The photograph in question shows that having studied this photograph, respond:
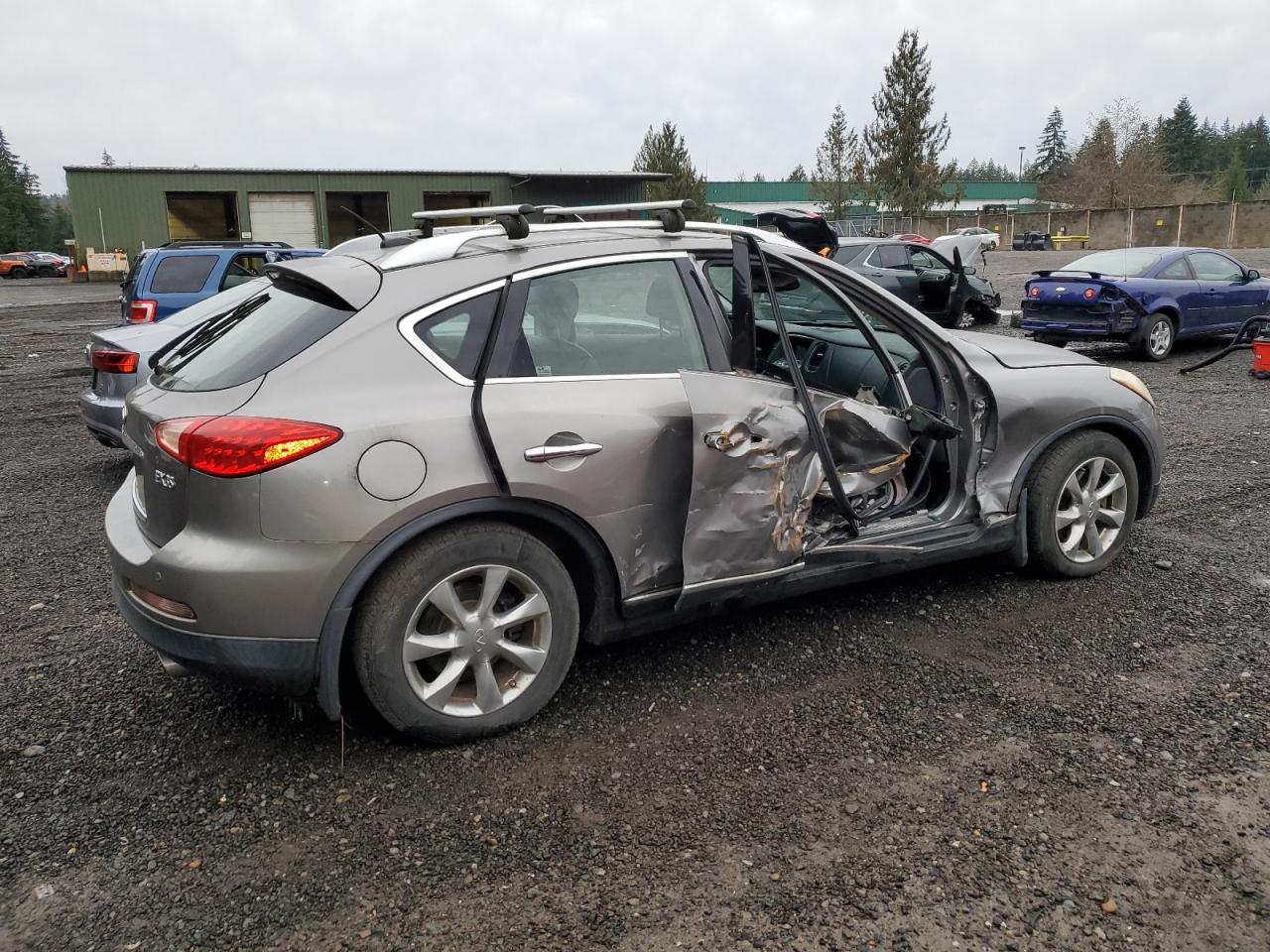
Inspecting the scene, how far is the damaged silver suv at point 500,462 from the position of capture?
2947 mm

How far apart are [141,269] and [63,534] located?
5815 mm

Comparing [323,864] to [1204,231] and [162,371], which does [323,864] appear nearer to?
[162,371]

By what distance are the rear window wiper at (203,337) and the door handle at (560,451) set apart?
130cm

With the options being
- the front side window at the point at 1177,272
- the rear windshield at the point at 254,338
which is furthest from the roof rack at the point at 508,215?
the front side window at the point at 1177,272

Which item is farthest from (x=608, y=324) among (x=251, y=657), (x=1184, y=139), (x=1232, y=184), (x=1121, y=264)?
(x=1184, y=139)

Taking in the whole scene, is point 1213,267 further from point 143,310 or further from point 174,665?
point 174,665

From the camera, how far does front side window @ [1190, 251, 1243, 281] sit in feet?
44.1

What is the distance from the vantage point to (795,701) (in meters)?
3.60

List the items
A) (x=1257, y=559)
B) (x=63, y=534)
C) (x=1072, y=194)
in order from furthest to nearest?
(x=1072, y=194)
(x=63, y=534)
(x=1257, y=559)

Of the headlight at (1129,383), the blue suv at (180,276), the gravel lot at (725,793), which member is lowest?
the gravel lot at (725,793)

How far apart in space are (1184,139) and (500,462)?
123 metres

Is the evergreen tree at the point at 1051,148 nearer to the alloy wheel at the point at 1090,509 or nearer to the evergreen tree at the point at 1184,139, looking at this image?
the evergreen tree at the point at 1184,139

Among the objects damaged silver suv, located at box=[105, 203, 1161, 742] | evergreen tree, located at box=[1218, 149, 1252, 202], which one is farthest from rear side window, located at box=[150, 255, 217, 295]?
evergreen tree, located at box=[1218, 149, 1252, 202]

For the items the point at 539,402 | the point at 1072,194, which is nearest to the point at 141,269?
the point at 539,402
